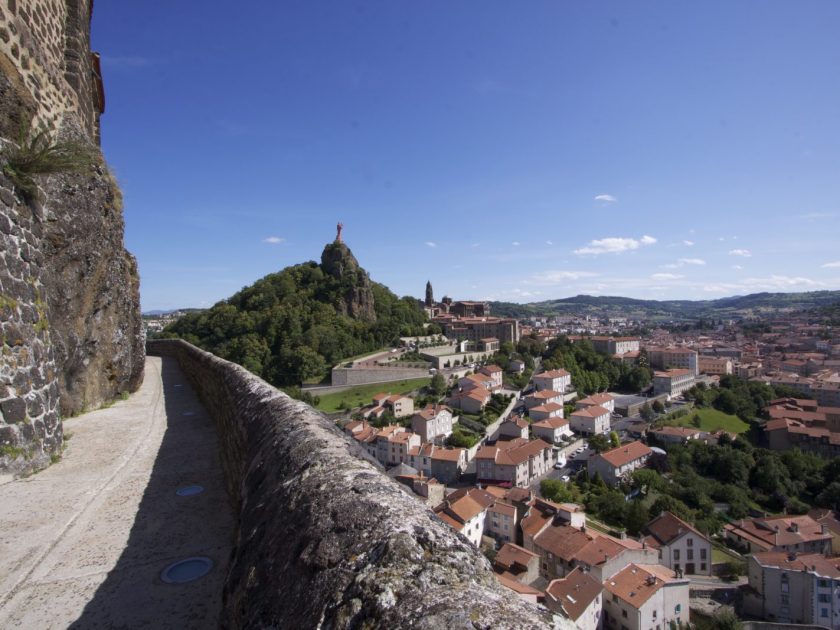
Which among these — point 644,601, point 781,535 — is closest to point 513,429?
point 781,535

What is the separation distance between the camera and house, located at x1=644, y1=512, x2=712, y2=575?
2864 centimetres

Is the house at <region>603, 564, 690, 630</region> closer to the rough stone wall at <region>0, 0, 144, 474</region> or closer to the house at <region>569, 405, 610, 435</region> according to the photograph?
the rough stone wall at <region>0, 0, 144, 474</region>

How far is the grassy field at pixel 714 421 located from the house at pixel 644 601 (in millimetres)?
39470

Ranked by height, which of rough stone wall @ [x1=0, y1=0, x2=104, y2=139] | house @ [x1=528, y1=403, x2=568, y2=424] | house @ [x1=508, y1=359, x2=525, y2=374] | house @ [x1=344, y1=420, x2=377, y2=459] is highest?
rough stone wall @ [x1=0, y1=0, x2=104, y2=139]

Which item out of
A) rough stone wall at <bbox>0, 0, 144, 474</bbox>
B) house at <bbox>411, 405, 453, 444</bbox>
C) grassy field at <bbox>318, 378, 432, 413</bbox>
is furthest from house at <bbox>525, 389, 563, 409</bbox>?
rough stone wall at <bbox>0, 0, 144, 474</bbox>

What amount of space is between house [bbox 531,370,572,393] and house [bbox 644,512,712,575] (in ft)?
103

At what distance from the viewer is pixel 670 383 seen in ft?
233

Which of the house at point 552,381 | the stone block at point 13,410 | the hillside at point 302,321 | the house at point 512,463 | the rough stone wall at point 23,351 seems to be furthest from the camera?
the house at point 552,381

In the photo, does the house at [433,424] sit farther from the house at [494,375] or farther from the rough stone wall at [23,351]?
the rough stone wall at [23,351]

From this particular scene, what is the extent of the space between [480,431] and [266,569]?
48717 mm

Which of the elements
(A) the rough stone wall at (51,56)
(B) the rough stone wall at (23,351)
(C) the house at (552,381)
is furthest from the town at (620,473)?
(A) the rough stone wall at (51,56)

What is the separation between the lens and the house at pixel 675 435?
49.6 m

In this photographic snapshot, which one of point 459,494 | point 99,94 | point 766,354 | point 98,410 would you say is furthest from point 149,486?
point 766,354

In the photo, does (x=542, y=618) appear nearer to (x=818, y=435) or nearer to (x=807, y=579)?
(x=807, y=579)
